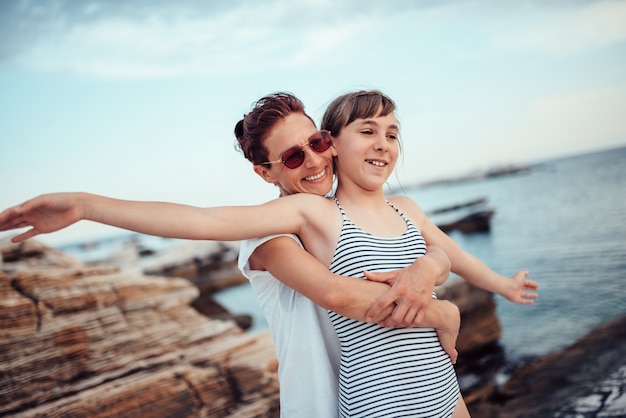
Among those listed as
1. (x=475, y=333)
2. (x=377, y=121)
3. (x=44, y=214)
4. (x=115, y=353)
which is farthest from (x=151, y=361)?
(x=475, y=333)

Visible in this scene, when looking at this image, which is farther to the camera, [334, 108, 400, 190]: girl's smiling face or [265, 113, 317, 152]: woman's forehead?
[265, 113, 317, 152]: woman's forehead

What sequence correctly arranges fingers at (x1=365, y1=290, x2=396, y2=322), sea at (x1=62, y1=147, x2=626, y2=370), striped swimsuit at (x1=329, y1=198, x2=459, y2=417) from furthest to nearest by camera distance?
sea at (x1=62, y1=147, x2=626, y2=370), striped swimsuit at (x1=329, y1=198, x2=459, y2=417), fingers at (x1=365, y1=290, x2=396, y2=322)

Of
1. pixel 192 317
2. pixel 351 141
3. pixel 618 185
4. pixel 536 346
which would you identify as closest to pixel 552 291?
pixel 536 346

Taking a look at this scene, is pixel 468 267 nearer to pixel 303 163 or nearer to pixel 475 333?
pixel 303 163

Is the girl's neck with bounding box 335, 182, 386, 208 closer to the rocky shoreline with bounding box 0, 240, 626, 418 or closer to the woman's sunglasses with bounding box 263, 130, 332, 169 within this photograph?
the woman's sunglasses with bounding box 263, 130, 332, 169

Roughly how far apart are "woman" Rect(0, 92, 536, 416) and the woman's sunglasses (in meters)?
0.08

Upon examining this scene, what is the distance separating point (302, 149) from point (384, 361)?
1015mm

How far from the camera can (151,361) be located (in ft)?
14.2

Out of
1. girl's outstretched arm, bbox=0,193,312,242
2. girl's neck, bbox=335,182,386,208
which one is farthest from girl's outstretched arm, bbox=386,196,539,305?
Answer: girl's outstretched arm, bbox=0,193,312,242

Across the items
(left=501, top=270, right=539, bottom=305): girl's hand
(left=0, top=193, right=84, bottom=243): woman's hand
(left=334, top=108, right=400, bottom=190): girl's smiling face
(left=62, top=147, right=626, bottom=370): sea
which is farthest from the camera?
(left=62, top=147, right=626, bottom=370): sea

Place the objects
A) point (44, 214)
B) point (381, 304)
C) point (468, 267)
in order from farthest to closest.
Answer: point (468, 267)
point (381, 304)
point (44, 214)

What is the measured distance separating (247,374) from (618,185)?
27.2 m

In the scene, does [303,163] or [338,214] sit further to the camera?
[303,163]

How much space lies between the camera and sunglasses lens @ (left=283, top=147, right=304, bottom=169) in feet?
7.22
